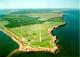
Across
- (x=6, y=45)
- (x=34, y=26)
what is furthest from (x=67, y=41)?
(x=6, y=45)

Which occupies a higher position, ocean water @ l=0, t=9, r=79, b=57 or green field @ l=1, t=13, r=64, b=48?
green field @ l=1, t=13, r=64, b=48


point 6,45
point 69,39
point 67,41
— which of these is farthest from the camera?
point 67,41

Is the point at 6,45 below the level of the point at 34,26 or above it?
below

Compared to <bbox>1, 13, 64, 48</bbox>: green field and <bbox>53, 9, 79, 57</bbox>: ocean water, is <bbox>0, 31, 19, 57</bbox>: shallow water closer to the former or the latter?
<bbox>1, 13, 64, 48</bbox>: green field

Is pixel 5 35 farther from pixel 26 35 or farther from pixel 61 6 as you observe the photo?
pixel 61 6

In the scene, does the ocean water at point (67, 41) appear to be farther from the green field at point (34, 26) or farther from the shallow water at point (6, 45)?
the green field at point (34, 26)

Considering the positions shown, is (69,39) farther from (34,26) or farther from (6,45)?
Result: (6,45)

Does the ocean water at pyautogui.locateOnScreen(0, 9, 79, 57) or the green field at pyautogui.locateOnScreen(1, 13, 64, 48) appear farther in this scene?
the green field at pyautogui.locateOnScreen(1, 13, 64, 48)

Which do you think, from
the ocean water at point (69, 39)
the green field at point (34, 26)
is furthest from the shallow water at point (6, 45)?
the ocean water at point (69, 39)

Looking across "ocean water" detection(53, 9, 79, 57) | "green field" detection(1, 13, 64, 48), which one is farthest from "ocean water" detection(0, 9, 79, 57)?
"green field" detection(1, 13, 64, 48)
